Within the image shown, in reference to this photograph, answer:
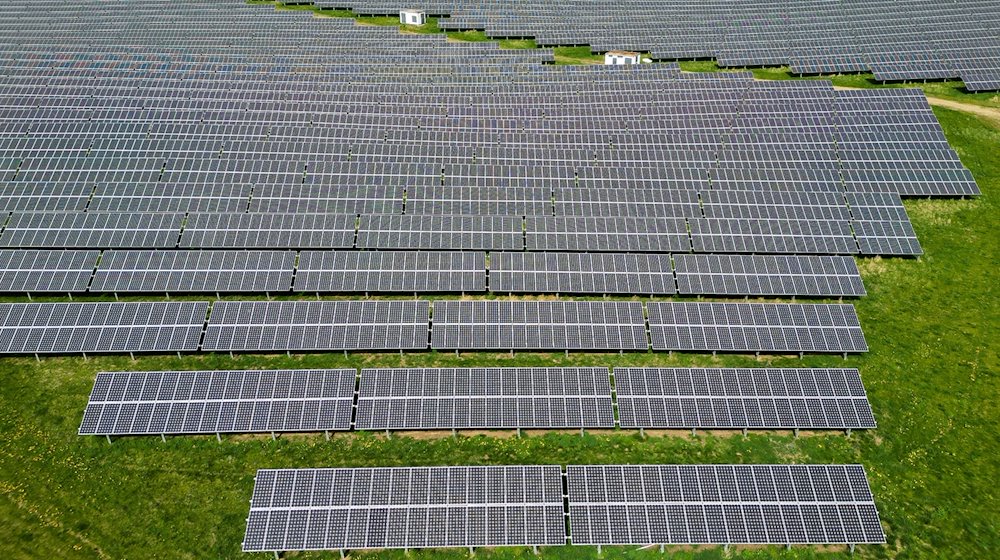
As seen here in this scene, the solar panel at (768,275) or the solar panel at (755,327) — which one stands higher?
the solar panel at (768,275)

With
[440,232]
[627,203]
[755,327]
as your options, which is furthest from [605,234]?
[755,327]

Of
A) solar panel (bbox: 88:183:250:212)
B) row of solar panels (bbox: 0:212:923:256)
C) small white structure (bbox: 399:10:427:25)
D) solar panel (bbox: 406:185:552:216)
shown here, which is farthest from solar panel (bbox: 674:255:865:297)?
small white structure (bbox: 399:10:427:25)

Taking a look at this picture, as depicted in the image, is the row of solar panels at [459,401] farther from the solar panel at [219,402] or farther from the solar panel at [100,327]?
the solar panel at [100,327]

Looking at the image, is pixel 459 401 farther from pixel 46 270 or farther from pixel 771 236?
pixel 46 270

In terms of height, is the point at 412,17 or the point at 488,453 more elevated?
the point at 412,17

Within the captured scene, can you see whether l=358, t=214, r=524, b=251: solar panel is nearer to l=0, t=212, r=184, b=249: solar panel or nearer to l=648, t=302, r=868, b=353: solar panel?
l=648, t=302, r=868, b=353: solar panel

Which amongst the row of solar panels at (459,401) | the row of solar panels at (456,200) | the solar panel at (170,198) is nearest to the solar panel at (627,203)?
the row of solar panels at (456,200)
